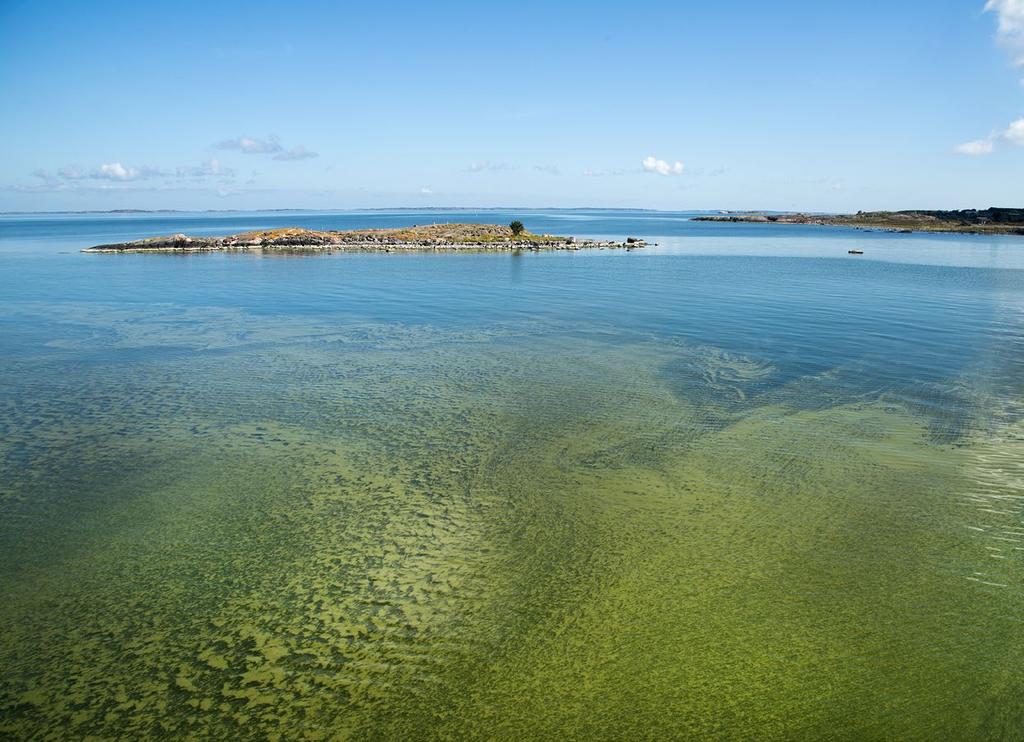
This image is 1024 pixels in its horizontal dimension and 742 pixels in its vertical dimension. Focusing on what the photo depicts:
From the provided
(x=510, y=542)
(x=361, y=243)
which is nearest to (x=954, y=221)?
(x=361, y=243)

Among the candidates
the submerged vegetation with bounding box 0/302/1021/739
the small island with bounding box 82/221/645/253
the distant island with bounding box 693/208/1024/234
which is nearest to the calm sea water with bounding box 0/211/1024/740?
the submerged vegetation with bounding box 0/302/1021/739

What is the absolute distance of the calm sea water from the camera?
725cm

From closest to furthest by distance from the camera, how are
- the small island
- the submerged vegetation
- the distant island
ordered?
the submerged vegetation, the small island, the distant island

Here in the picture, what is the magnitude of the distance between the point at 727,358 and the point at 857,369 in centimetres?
436

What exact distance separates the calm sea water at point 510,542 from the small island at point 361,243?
53689 millimetres

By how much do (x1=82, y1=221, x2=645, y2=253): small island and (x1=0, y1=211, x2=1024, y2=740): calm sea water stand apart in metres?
53.7

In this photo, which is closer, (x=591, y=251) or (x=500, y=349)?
(x=500, y=349)

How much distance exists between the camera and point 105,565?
983 centimetres

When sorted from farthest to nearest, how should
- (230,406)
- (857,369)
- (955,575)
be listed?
1. (857,369)
2. (230,406)
3. (955,575)

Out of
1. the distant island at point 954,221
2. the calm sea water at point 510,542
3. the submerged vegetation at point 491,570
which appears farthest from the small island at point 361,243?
the distant island at point 954,221

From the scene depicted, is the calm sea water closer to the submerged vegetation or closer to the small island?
the submerged vegetation

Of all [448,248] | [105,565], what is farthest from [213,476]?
[448,248]

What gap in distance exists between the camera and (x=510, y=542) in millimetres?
10695

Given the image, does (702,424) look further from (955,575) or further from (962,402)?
(962,402)
